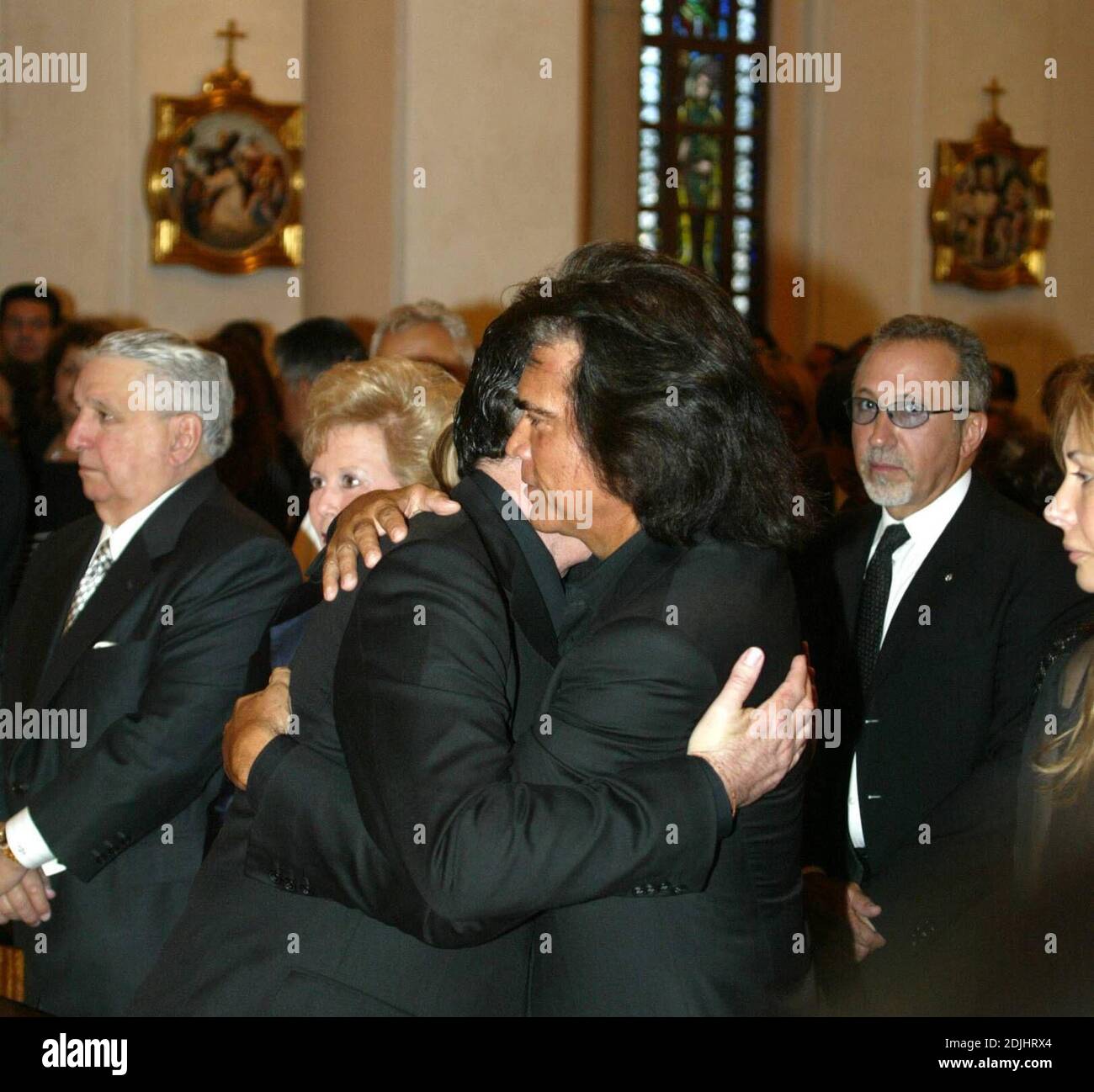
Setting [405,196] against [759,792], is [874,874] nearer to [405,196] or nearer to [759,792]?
[759,792]

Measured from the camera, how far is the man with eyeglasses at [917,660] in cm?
353

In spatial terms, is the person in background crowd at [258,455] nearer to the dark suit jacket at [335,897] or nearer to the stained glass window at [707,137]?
the dark suit jacket at [335,897]

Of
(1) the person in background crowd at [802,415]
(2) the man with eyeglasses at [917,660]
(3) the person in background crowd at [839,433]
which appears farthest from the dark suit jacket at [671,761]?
(3) the person in background crowd at [839,433]

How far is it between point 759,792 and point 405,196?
7484mm

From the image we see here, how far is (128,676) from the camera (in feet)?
12.0

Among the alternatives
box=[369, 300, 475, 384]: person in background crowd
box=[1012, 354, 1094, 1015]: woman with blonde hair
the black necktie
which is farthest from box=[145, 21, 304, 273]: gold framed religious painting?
box=[1012, 354, 1094, 1015]: woman with blonde hair

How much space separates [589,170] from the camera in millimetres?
12570

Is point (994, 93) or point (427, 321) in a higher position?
point (994, 93)

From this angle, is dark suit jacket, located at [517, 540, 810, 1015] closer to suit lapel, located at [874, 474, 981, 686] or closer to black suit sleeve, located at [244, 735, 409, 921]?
black suit sleeve, located at [244, 735, 409, 921]

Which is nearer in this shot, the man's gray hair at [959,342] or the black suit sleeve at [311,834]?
the black suit sleeve at [311,834]

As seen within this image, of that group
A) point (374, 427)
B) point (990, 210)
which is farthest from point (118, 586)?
point (990, 210)

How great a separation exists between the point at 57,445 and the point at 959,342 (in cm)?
414

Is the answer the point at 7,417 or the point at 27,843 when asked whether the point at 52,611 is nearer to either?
the point at 27,843

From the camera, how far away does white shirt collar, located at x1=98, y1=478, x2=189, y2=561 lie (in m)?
3.86
